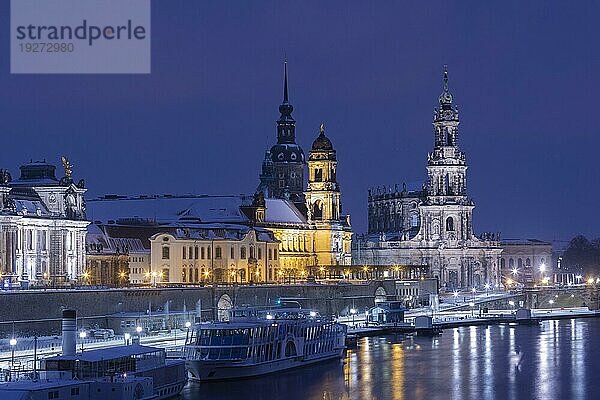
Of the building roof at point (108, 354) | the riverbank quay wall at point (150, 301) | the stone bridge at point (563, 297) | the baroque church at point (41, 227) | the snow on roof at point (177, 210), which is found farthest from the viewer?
the stone bridge at point (563, 297)

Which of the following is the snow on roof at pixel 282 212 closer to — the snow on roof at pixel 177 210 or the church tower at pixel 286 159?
the snow on roof at pixel 177 210

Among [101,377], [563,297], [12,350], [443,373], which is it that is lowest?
[443,373]

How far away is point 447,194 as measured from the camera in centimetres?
16250

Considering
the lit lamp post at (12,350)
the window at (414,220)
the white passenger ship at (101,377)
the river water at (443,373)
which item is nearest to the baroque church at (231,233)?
the window at (414,220)

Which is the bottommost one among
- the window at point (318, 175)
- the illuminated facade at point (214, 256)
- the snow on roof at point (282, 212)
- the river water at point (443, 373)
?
the river water at point (443, 373)

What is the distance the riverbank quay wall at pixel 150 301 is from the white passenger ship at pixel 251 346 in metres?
10.4

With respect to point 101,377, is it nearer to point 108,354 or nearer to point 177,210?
point 108,354

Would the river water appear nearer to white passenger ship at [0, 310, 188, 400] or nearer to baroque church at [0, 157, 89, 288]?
white passenger ship at [0, 310, 188, 400]

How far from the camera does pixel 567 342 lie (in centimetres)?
10519

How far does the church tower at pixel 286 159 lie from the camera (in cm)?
19262

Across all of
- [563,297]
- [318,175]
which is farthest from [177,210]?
[563,297]

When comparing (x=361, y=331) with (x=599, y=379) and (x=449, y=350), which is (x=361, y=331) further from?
(x=599, y=379)

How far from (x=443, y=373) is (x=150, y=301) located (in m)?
24.8

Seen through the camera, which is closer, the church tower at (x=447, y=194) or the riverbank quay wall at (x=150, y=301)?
the riverbank quay wall at (x=150, y=301)
